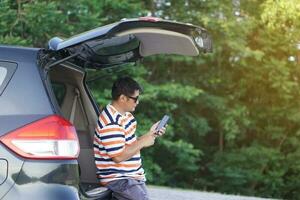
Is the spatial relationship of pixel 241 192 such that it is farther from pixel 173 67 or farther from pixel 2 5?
pixel 2 5

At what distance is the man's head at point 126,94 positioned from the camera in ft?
14.4

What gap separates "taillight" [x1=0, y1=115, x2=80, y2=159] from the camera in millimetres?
3340

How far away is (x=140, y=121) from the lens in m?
18.5

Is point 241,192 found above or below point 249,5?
below

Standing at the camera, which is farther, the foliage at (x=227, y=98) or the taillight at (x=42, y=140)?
the foliage at (x=227, y=98)

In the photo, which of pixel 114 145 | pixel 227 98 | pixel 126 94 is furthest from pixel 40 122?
pixel 227 98

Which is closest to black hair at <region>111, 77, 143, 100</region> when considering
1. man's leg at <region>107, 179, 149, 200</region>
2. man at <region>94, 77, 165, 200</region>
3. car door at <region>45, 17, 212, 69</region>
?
man at <region>94, 77, 165, 200</region>

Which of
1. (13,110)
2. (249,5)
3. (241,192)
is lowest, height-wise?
(241,192)

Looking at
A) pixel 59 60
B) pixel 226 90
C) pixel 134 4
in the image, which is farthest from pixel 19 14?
pixel 59 60

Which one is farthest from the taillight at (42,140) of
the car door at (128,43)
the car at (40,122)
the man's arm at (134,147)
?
the man's arm at (134,147)

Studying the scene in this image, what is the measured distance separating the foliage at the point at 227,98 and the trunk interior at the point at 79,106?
11812 millimetres

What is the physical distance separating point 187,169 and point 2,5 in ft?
28.9

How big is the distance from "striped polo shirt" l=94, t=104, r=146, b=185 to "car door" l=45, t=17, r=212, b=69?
50 cm

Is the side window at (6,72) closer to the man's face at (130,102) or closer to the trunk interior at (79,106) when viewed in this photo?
the man's face at (130,102)
